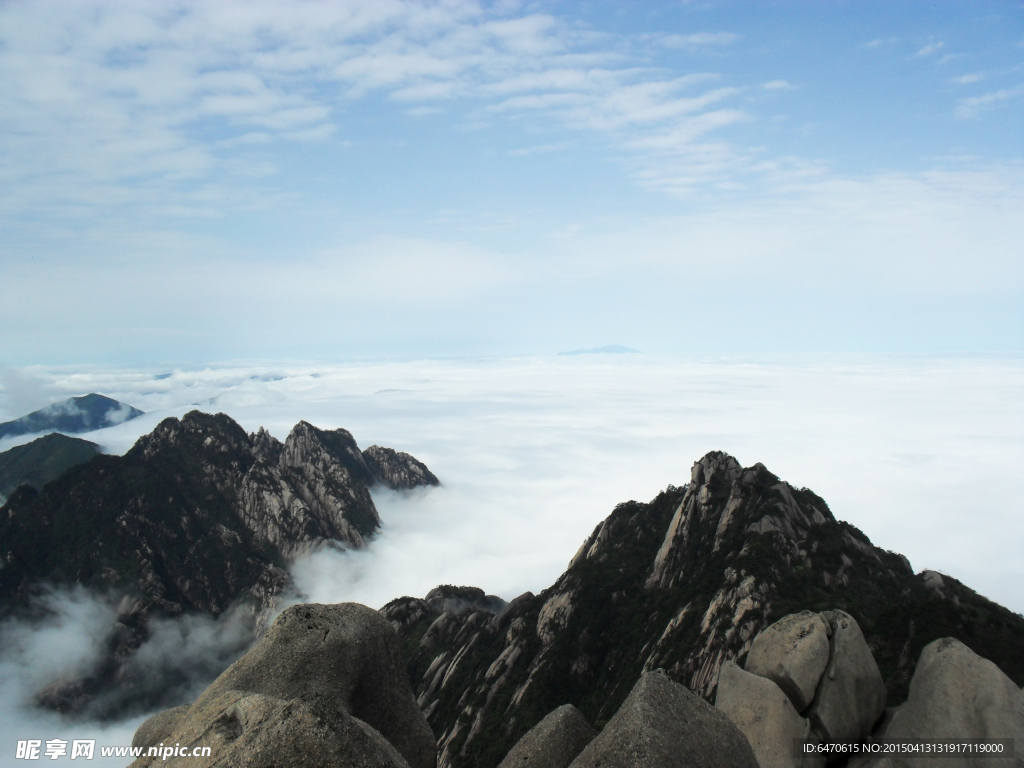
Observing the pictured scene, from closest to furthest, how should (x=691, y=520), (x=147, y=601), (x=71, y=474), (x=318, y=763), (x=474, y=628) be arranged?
(x=318, y=763)
(x=691, y=520)
(x=474, y=628)
(x=147, y=601)
(x=71, y=474)

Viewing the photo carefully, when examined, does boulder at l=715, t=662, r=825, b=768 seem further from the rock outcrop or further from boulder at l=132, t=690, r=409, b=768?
boulder at l=132, t=690, r=409, b=768

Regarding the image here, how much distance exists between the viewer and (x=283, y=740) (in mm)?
10312

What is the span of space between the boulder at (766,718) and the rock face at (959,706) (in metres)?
2.16

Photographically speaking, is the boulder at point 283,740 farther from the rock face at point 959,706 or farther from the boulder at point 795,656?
the rock face at point 959,706

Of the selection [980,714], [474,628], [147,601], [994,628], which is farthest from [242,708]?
[147,601]

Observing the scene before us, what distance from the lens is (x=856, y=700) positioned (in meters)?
18.7

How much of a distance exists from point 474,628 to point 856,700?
283ft

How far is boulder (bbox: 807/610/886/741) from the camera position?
59.8 feet

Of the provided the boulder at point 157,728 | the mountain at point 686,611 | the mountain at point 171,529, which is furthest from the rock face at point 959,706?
the mountain at point 171,529

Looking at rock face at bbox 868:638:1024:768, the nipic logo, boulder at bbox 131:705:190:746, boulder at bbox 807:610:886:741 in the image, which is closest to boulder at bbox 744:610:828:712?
boulder at bbox 807:610:886:741

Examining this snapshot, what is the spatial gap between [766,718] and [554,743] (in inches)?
286

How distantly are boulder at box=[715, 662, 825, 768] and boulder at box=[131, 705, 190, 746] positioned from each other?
663 inches

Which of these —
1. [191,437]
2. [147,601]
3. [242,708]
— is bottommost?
[147,601]

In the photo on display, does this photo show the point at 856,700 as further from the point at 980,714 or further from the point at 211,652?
the point at 211,652
